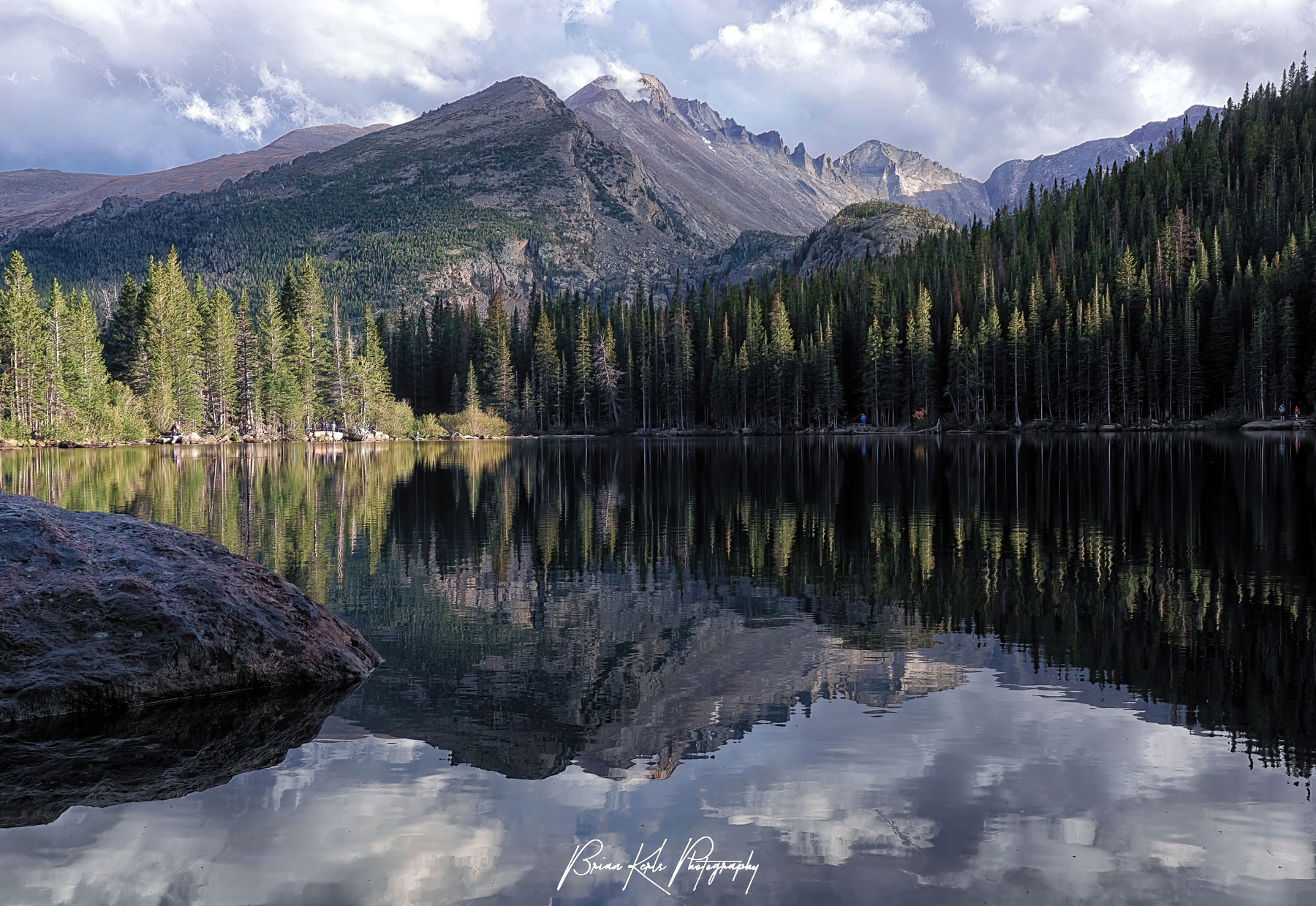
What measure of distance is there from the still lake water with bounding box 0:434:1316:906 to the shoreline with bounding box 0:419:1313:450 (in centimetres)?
7191

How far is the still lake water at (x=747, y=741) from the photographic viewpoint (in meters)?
5.96

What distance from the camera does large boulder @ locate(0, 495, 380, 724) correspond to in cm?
899

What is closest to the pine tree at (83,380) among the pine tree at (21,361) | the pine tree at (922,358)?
the pine tree at (21,361)

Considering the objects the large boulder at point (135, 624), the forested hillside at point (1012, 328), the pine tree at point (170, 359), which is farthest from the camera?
the forested hillside at point (1012, 328)

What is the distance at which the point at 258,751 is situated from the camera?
8.16 m

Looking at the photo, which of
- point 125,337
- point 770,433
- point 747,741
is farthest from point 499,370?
point 747,741

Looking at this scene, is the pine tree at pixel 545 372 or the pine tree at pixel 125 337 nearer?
the pine tree at pixel 125 337

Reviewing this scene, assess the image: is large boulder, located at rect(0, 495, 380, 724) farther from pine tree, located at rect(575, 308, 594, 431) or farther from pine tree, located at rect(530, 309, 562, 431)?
pine tree, located at rect(530, 309, 562, 431)

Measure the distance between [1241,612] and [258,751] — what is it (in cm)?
1312

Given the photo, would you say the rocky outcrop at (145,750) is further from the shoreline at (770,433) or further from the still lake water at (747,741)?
the shoreline at (770,433)

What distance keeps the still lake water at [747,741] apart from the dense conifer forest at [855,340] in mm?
76549

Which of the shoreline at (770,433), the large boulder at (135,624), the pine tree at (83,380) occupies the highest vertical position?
the pine tree at (83,380)

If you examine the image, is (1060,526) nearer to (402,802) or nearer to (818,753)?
(818,753)

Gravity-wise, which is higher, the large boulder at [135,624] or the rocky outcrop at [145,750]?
the large boulder at [135,624]
